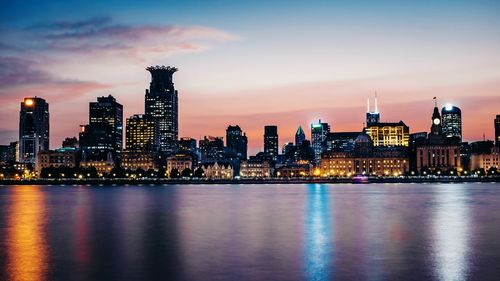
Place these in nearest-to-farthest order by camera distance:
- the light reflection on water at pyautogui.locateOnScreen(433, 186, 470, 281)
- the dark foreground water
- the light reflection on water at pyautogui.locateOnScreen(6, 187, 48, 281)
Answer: the light reflection on water at pyautogui.locateOnScreen(6, 187, 48, 281) < the dark foreground water < the light reflection on water at pyautogui.locateOnScreen(433, 186, 470, 281)

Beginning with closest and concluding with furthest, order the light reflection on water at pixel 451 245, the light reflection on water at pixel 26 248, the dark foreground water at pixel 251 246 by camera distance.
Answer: the light reflection on water at pixel 26 248, the dark foreground water at pixel 251 246, the light reflection on water at pixel 451 245

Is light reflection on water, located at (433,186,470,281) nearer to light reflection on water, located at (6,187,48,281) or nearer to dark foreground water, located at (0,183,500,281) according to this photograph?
dark foreground water, located at (0,183,500,281)

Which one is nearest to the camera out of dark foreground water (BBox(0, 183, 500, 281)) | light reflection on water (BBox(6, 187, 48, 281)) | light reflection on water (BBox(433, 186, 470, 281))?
A: light reflection on water (BBox(6, 187, 48, 281))

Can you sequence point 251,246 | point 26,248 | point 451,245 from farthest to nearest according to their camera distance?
point 451,245
point 251,246
point 26,248

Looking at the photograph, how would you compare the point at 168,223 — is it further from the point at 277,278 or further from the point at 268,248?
the point at 277,278

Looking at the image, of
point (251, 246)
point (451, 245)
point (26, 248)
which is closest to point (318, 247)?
point (251, 246)

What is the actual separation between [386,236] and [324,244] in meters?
7.26

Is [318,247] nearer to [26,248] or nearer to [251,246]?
[251,246]

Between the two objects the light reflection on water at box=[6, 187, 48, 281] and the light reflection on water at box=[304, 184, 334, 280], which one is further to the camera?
the light reflection on water at box=[304, 184, 334, 280]

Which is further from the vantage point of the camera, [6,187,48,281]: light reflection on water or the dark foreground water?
the dark foreground water

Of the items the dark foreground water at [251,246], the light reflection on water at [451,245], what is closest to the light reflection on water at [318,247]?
the dark foreground water at [251,246]

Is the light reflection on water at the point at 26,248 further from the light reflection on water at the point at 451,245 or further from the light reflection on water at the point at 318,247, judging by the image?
the light reflection on water at the point at 451,245

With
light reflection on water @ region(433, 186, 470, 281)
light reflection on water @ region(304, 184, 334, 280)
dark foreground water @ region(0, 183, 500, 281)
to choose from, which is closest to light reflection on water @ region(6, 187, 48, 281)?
dark foreground water @ region(0, 183, 500, 281)

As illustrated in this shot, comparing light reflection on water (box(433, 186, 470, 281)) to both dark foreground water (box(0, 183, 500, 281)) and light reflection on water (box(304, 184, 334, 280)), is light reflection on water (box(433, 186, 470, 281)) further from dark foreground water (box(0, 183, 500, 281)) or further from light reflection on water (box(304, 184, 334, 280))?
light reflection on water (box(304, 184, 334, 280))
